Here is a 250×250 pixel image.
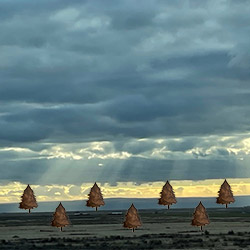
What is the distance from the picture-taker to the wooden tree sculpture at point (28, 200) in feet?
416

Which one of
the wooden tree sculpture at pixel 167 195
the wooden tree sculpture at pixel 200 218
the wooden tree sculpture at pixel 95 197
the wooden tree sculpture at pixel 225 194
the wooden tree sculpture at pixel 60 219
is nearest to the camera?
the wooden tree sculpture at pixel 95 197

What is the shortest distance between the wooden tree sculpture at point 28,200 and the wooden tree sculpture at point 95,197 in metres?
11.3

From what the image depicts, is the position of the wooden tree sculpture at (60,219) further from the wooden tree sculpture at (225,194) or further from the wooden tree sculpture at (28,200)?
the wooden tree sculpture at (225,194)

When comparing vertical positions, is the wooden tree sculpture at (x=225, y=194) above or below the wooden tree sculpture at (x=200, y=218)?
above

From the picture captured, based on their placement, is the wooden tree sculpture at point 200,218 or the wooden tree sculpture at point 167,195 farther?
the wooden tree sculpture at point 167,195

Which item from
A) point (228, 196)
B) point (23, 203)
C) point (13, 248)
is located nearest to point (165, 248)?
point (13, 248)

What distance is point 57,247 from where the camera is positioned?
97000mm

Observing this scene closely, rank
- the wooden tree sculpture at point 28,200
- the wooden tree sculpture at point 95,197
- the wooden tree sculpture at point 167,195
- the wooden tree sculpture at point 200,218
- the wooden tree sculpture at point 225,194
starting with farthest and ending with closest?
the wooden tree sculpture at point 225,194 → the wooden tree sculpture at point 167,195 → the wooden tree sculpture at point 200,218 → the wooden tree sculpture at point 28,200 → the wooden tree sculpture at point 95,197

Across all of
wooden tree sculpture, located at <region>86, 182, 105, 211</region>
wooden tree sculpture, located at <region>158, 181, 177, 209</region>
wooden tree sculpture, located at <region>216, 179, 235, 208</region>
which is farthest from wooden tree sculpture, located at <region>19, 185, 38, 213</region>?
wooden tree sculpture, located at <region>216, 179, 235, 208</region>

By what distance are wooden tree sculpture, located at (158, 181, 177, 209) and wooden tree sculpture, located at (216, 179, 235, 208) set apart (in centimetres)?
1064

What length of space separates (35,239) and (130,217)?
19.0 m

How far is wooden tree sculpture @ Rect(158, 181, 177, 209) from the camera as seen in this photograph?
13462cm

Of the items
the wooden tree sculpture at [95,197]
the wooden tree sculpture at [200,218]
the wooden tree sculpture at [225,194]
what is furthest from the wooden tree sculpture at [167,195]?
the wooden tree sculpture at [95,197]

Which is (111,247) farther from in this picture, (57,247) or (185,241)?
(185,241)
